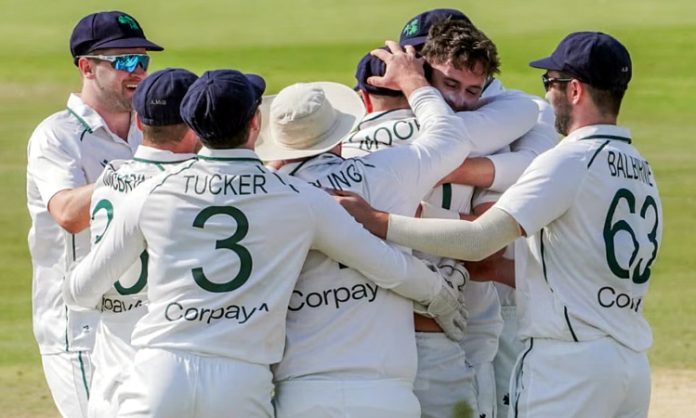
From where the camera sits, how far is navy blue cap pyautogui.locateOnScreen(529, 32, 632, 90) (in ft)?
17.0

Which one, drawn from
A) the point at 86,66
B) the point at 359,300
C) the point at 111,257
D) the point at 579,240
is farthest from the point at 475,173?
the point at 86,66

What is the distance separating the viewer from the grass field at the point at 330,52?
15812 mm

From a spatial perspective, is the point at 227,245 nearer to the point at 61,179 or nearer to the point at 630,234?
the point at 61,179

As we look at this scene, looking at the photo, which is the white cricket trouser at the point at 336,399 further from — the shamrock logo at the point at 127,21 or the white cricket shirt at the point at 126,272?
the shamrock logo at the point at 127,21

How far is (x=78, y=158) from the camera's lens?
584 cm

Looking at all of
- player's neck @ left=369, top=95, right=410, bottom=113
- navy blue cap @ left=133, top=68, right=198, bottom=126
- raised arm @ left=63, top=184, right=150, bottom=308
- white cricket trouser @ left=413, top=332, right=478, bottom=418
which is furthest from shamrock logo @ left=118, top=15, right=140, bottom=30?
white cricket trouser @ left=413, top=332, right=478, bottom=418

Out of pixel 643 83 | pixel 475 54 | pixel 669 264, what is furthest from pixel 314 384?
pixel 643 83

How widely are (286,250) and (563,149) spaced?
1.04 m

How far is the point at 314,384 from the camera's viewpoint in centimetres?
485

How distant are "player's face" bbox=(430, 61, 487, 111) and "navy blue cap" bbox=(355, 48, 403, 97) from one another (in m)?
0.16

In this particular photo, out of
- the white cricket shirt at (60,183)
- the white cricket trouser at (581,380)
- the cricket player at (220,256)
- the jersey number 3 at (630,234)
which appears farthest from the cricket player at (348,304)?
the white cricket shirt at (60,183)

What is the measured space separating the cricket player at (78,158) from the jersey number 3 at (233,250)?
3.91 feet

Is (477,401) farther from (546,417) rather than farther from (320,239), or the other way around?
(320,239)

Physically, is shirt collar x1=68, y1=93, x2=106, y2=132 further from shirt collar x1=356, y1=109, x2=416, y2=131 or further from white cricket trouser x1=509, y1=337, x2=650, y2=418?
white cricket trouser x1=509, y1=337, x2=650, y2=418
